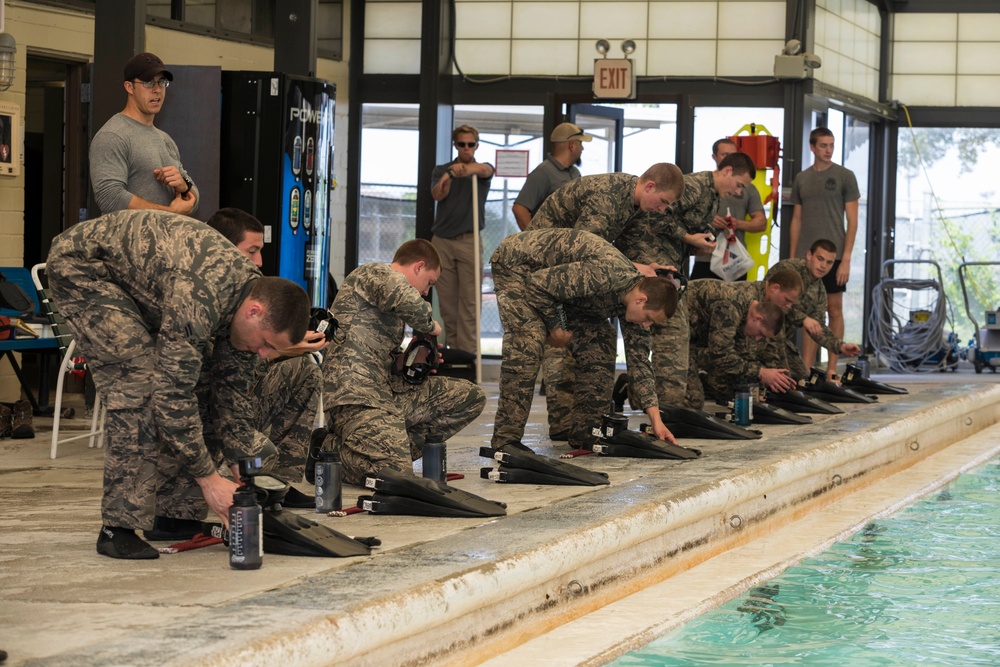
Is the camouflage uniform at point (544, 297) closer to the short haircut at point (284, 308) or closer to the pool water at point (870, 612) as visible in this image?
the pool water at point (870, 612)

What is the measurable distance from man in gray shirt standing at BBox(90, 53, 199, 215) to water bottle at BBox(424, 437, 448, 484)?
5.18ft

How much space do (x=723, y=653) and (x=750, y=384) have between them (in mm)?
Result: 4238

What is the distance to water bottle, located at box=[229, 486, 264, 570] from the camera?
376cm

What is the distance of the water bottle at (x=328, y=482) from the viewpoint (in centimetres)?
468

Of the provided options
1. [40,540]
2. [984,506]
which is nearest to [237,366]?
[40,540]

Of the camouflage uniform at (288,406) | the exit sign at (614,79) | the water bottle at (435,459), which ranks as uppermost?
the exit sign at (614,79)

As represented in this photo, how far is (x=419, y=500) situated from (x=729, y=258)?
505 cm

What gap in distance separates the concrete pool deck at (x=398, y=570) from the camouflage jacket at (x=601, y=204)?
1.16m

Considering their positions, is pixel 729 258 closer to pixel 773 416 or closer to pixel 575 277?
pixel 773 416

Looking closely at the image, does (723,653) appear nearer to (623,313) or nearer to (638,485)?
(638,485)

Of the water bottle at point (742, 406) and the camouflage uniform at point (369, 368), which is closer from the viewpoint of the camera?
the camouflage uniform at point (369, 368)

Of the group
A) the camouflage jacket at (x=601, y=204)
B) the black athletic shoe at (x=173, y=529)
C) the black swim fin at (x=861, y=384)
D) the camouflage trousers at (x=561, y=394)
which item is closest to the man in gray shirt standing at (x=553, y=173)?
the camouflage jacket at (x=601, y=204)

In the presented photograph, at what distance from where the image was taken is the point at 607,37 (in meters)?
12.5

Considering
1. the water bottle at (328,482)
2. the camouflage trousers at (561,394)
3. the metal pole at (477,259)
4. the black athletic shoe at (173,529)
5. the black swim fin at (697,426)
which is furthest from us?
the metal pole at (477,259)
